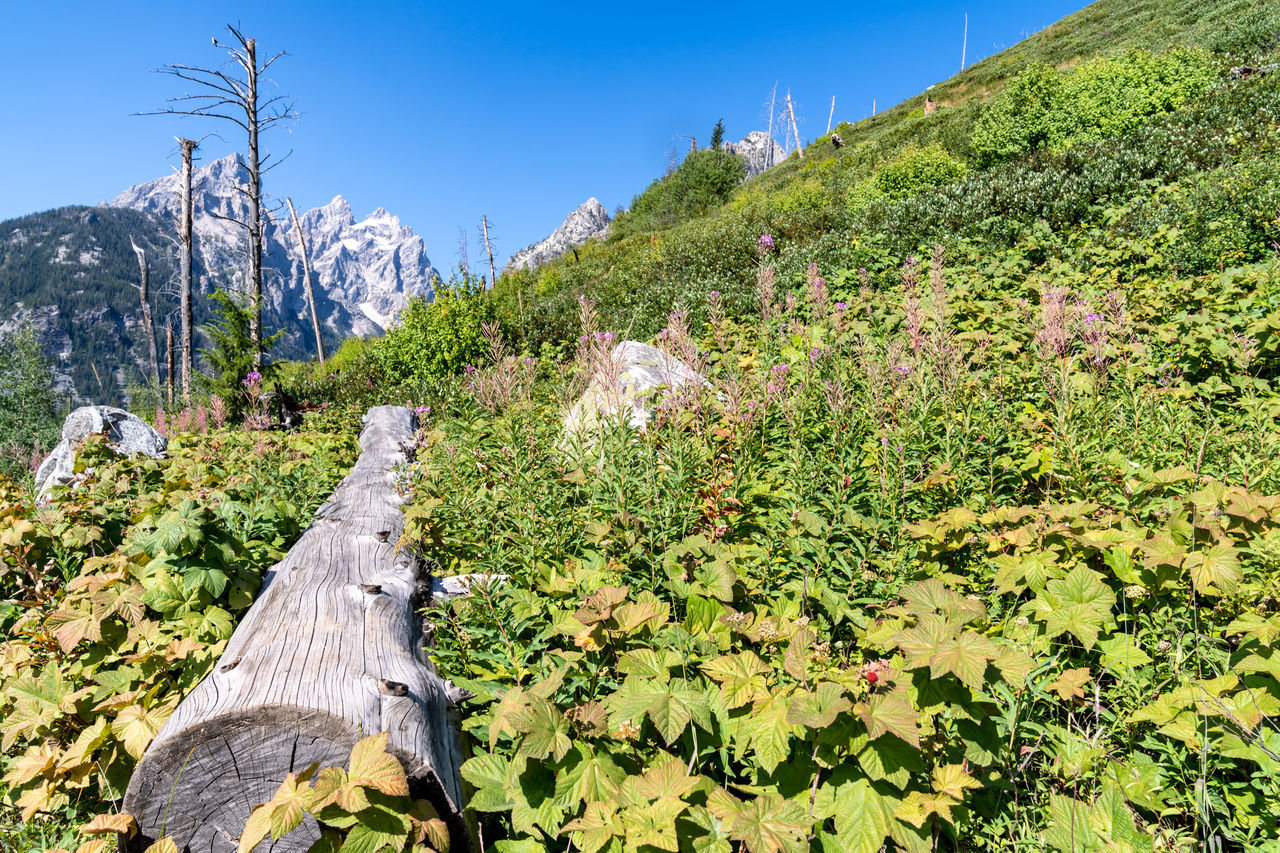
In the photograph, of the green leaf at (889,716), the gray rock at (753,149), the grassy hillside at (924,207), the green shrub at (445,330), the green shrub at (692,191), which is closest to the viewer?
the green leaf at (889,716)

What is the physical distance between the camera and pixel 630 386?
205 inches

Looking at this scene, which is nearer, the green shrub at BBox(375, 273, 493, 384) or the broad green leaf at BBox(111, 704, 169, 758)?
the broad green leaf at BBox(111, 704, 169, 758)

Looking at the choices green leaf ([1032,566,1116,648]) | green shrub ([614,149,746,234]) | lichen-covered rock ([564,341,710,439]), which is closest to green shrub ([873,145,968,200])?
lichen-covered rock ([564,341,710,439])

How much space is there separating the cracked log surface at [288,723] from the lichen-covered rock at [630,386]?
1713 millimetres

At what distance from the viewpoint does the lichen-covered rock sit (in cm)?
362

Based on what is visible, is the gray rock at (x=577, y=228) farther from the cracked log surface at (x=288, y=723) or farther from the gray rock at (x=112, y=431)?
the cracked log surface at (x=288, y=723)

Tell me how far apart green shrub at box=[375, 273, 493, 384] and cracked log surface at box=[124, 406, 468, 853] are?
819cm

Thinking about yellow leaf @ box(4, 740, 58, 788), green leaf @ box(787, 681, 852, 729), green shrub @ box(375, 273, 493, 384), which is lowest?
yellow leaf @ box(4, 740, 58, 788)

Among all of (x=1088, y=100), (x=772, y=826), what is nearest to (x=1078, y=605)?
(x=772, y=826)

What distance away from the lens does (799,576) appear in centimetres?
276

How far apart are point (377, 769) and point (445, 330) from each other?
32.6 feet

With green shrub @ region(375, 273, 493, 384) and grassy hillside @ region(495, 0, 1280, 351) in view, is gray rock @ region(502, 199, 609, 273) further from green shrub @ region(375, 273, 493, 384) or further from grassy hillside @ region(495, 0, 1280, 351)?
green shrub @ region(375, 273, 493, 384)

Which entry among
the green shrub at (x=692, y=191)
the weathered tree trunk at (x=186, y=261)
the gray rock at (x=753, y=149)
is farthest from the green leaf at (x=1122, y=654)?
the gray rock at (x=753, y=149)

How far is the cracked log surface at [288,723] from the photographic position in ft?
5.84
